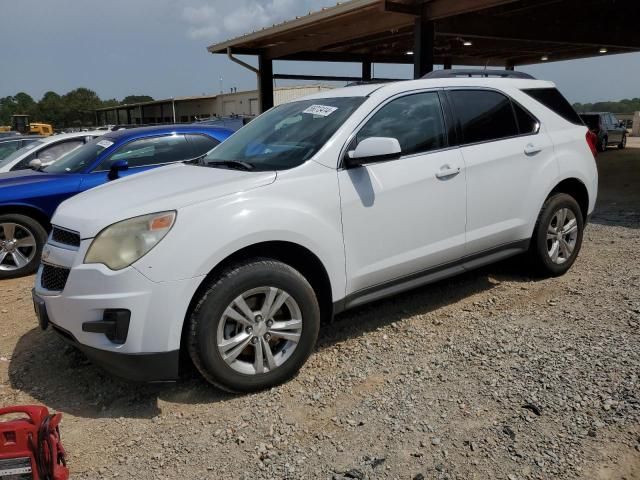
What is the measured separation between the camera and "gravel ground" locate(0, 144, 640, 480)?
252cm

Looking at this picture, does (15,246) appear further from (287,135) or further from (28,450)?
(28,450)

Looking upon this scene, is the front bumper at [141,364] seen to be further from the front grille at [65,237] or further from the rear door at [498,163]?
the rear door at [498,163]

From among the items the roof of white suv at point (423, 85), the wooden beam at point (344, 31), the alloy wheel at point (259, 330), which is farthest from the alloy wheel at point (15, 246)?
the wooden beam at point (344, 31)

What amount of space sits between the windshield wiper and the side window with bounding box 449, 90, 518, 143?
1.67m

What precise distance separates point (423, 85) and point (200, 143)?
364cm

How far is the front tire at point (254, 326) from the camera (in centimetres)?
289

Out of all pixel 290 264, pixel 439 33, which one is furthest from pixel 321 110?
pixel 439 33

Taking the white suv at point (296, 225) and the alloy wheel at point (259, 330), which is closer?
the white suv at point (296, 225)

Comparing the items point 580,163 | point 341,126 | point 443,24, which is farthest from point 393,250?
point 443,24

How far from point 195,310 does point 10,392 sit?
146 cm

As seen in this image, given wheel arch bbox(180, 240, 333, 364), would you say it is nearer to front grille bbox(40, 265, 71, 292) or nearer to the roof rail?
front grille bbox(40, 265, 71, 292)

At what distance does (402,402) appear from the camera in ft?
9.79

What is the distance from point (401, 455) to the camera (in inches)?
100

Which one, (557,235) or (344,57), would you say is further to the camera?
(344,57)
